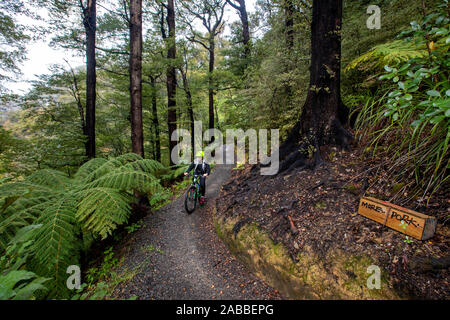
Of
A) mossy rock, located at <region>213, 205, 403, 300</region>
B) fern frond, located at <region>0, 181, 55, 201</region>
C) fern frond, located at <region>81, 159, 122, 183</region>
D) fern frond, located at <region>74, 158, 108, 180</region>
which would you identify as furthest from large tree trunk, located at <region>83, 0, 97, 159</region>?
mossy rock, located at <region>213, 205, 403, 300</region>

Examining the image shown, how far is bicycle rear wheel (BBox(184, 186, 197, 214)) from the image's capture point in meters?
4.58

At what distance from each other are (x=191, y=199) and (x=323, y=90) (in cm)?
399

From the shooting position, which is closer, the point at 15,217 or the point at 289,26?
the point at 15,217

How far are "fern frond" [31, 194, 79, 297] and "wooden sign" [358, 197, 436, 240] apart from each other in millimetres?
3778

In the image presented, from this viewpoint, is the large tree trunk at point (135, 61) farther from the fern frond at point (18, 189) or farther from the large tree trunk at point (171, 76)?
the large tree trunk at point (171, 76)

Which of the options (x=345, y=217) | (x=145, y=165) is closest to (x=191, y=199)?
(x=145, y=165)

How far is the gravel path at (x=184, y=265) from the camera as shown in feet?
7.72

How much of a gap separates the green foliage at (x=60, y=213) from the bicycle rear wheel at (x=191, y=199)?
1.41 meters

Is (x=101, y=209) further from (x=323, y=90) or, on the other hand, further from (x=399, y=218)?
(x=323, y=90)

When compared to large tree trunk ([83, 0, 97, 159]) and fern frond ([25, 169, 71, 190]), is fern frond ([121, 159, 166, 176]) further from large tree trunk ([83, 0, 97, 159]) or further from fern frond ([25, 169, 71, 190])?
large tree trunk ([83, 0, 97, 159])

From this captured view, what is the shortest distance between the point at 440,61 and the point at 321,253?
7.13 feet

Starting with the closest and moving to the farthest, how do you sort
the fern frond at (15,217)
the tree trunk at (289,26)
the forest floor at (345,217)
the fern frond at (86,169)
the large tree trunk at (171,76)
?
1. the forest floor at (345,217)
2. the fern frond at (15,217)
3. the fern frond at (86,169)
4. the tree trunk at (289,26)
5. the large tree trunk at (171,76)

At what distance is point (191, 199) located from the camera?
15.4 feet

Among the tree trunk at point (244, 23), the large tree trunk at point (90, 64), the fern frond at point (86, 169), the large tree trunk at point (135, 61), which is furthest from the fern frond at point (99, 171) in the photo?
the tree trunk at point (244, 23)
